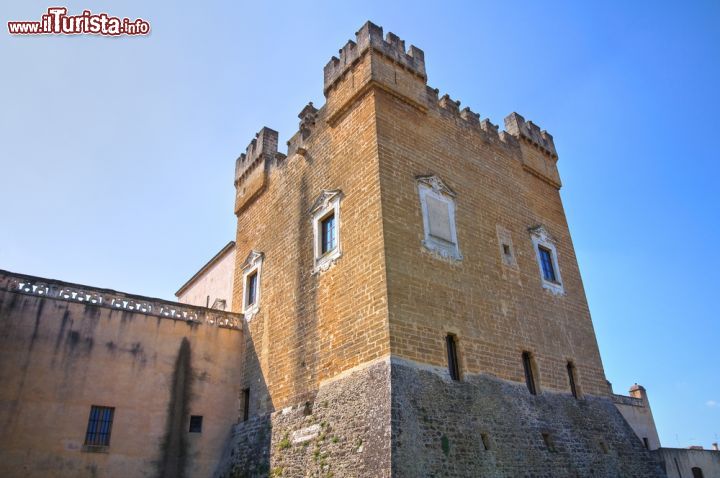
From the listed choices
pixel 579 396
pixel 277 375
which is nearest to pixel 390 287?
pixel 277 375

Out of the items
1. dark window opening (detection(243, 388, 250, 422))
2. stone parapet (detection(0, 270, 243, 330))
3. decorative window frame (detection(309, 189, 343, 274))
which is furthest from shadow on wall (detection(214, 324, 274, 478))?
decorative window frame (detection(309, 189, 343, 274))

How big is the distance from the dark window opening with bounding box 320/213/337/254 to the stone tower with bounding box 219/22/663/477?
6cm

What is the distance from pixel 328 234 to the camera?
12539mm

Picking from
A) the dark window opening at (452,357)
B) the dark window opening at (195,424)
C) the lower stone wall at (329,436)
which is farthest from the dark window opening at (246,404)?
the dark window opening at (452,357)

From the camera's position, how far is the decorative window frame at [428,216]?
11.6 m

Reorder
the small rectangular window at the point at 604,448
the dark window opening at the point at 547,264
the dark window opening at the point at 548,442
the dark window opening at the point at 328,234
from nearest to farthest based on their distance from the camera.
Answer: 1. the dark window opening at the point at 548,442
2. the small rectangular window at the point at 604,448
3. the dark window opening at the point at 328,234
4. the dark window opening at the point at 547,264

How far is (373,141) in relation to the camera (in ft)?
38.3

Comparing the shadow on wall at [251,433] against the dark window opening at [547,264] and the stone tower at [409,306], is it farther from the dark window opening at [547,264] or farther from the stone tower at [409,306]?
the dark window opening at [547,264]

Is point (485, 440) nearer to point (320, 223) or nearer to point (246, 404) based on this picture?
point (320, 223)

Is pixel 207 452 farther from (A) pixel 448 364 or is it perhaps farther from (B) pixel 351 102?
(B) pixel 351 102

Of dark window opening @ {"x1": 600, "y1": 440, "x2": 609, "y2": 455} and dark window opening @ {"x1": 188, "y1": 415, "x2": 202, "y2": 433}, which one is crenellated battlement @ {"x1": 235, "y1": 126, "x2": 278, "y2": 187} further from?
dark window opening @ {"x1": 600, "y1": 440, "x2": 609, "y2": 455}

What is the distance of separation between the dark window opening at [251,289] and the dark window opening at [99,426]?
14.9 feet

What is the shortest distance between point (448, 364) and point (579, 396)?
473 centimetres

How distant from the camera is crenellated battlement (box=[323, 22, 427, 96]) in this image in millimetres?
12664
